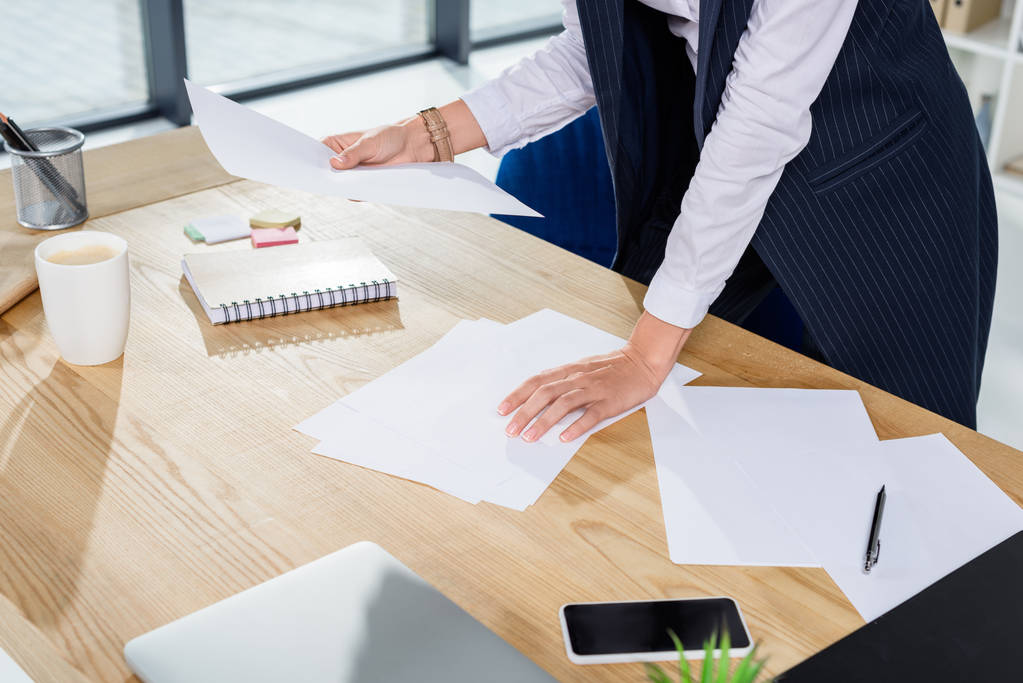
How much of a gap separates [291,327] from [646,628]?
0.59 m

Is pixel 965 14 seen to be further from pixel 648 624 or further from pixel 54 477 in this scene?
pixel 54 477

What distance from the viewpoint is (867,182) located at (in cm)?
128

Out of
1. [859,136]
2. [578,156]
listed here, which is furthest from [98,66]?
[859,136]

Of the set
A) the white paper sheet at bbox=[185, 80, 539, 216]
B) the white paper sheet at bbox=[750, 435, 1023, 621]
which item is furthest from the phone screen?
the white paper sheet at bbox=[185, 80, 539, 216]

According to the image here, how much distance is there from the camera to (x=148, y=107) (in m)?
3.83

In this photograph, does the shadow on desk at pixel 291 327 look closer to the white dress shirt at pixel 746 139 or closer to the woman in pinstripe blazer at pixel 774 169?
the woman in pinstripe blazer at pixel 774 169

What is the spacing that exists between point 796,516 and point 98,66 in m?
3.59

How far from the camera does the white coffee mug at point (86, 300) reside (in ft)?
3.48

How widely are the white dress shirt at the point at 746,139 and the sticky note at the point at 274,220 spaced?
0.53 metres

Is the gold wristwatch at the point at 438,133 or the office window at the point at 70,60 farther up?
the gold wristwatch at the point at 438,133

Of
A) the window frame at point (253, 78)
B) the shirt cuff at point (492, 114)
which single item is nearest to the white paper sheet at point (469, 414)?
the shirt cuff at point (492, 114)

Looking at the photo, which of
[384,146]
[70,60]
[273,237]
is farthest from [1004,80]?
[70,60]

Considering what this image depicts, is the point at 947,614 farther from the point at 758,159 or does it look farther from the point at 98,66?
the point at 98,66

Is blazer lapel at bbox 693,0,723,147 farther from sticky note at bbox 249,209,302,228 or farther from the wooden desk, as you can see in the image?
sticky note at bbox 249,209,302,228
